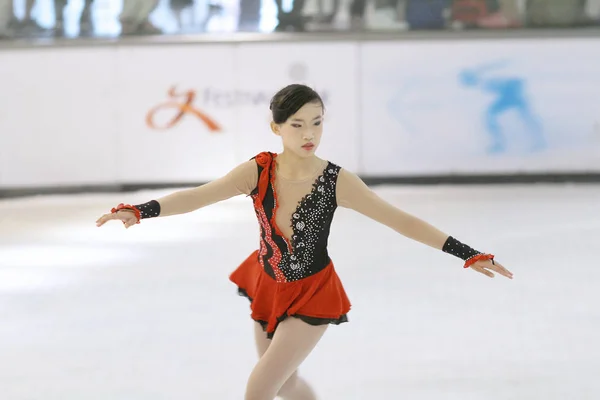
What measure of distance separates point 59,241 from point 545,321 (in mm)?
3234

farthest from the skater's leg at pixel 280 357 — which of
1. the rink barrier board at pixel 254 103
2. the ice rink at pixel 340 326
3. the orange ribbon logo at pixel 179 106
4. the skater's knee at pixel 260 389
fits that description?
→ the orange ribbon logo at pixel 179 106

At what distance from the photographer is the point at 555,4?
7.81 m

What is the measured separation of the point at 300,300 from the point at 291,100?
0.47 m

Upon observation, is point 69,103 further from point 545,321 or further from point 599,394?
point 599,394

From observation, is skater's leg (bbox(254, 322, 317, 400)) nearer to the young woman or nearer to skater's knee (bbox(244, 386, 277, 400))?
the young woman

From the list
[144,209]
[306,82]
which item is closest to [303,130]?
[144,209]

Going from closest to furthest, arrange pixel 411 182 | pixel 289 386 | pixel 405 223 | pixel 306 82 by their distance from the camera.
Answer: pixel 405 223 < pixel 289 386 < pixel 306 82 < pixel 411 182

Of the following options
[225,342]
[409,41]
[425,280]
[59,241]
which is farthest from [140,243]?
[409,41]

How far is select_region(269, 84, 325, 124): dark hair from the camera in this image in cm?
217

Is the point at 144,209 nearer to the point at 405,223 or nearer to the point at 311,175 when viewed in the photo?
the point at 311,175

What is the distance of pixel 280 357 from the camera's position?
2096 mm

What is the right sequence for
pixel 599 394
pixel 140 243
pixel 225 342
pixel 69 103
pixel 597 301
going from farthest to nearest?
pixel 69 103 < pixel 140 243 < pixel 597 301 < pixel 225 342 < pixel 599 394

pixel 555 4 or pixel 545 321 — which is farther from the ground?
pixel 555 4

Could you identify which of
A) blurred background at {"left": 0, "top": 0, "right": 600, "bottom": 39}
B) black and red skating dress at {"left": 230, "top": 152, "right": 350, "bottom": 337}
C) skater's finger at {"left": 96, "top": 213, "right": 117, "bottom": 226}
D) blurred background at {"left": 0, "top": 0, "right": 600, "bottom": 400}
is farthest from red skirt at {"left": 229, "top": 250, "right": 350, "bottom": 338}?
blurred background at {"left": 0, "top": 0, "right": 600, "bottom": 39}
